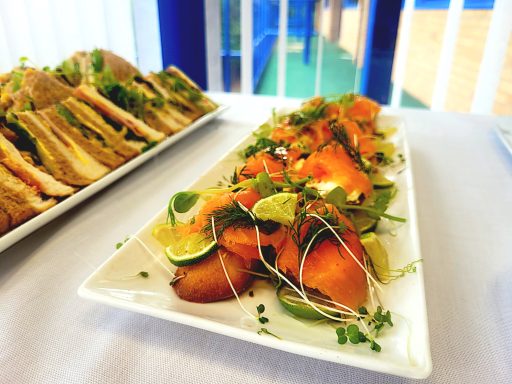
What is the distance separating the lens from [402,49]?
4.53 meters

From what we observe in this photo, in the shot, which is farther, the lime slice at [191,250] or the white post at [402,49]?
the white post at [402,49]

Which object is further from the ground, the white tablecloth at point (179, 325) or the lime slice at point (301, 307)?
the lime slice at point (301, 307)

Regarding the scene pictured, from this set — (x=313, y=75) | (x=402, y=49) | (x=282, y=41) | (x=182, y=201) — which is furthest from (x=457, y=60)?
(x=182, y=201)

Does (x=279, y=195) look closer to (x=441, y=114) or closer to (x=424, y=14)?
(x=441, y=114)

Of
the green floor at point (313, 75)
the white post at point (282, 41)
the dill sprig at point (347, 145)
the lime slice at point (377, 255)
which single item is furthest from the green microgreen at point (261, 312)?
the green floor at point (313, 75)

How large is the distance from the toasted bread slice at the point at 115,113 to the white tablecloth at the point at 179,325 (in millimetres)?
270

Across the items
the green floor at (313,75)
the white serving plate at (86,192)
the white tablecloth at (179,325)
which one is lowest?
the green floor at (313,75)

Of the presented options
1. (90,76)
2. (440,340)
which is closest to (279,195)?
(440,340)

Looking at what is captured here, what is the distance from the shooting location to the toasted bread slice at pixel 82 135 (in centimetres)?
161

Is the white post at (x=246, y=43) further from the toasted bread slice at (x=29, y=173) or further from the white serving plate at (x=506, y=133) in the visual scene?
the toasted bread slice at (x=29, y=173)

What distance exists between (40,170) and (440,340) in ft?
4.38

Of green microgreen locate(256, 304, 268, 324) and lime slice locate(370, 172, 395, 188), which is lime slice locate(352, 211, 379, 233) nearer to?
lime slice locate(370, 172, 395, 188)

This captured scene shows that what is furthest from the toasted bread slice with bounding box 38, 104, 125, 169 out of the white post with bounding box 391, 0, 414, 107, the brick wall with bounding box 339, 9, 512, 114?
the brick wall with bounding box 339, 9, 512, 114

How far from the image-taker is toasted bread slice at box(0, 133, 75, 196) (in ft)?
4.24
